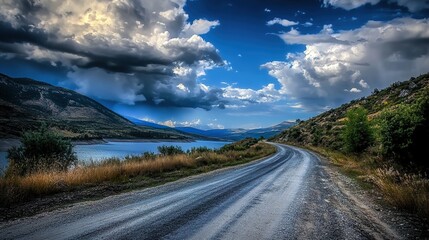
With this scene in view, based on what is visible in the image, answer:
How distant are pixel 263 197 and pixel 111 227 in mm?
5848

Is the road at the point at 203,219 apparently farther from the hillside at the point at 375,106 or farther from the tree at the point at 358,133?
the hillside at the point at 375,106

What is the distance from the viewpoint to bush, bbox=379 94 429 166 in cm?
1458

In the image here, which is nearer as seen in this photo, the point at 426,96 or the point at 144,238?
the point at 144,238

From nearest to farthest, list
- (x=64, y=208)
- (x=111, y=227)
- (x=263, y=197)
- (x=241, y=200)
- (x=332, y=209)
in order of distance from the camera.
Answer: (x=111, y=227), (x=64, y=208), (x=332, y=209), (x=241, y=200), (x=263, y=197)

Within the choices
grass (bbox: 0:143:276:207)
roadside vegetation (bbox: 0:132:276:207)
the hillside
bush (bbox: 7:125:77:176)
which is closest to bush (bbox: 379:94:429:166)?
grass (bbox: 0:143:276:207)

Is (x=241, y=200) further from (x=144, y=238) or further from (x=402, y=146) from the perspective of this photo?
(x=402, y=146)

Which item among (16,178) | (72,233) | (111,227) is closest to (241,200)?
(111,227)

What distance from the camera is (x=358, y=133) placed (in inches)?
1262

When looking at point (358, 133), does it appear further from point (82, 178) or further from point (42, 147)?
point (42, 147)

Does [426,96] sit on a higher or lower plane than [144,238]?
higher

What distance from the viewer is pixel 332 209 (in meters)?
8.99

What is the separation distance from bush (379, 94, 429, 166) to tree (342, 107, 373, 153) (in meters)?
16.3

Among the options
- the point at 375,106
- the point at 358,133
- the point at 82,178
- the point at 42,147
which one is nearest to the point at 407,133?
the point at 82,178

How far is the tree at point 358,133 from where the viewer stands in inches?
1253
